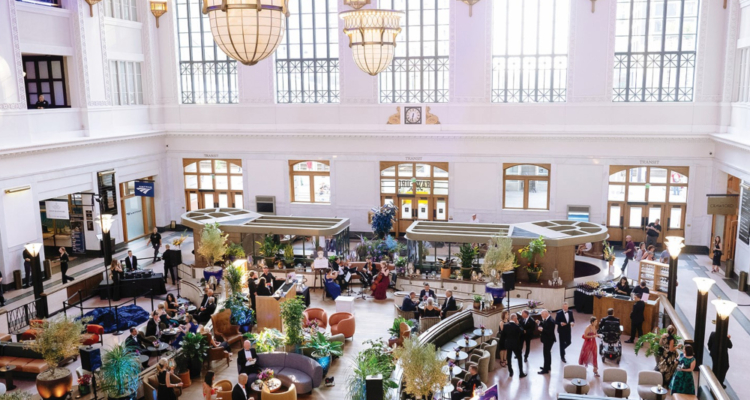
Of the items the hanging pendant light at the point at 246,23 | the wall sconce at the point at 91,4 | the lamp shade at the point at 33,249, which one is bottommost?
the lamp shade at the point at 33,249

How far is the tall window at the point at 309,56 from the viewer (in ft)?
79.3

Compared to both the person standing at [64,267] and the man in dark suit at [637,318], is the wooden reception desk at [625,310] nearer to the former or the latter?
the man in dark suit at [637,318]

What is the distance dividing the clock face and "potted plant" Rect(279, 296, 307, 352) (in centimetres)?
1252

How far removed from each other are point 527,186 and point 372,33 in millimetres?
11962

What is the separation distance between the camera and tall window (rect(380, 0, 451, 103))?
2323cm

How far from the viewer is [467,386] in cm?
1094

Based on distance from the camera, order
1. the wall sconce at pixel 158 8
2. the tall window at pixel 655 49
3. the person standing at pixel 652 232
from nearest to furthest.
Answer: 1. the person standing at pixel 652 232
2. the tall window at pixel 655 49
3. the wall sconce at pixel 158 8

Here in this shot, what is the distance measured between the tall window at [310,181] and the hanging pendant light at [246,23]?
17873 mm

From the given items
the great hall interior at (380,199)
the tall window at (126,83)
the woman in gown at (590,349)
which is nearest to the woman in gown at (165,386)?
the great hall interior at (380,199)

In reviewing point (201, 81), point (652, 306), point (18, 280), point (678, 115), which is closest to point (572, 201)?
point (678, 115)

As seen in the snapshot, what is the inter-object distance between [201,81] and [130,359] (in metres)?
16.8

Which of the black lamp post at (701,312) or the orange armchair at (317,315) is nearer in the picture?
the black lamp post at (701,312)

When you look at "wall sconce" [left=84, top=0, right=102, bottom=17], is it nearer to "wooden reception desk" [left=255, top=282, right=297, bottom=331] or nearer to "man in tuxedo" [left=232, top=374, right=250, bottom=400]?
"wooden reception desk" [left=255, top=282, right=297, bottom=331]

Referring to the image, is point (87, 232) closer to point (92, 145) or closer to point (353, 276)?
point (92, 145)
